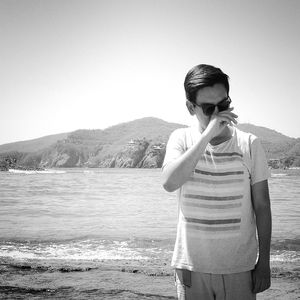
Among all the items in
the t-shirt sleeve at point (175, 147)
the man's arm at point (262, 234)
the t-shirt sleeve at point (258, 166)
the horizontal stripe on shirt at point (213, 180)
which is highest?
the t-shirt sleeve at point (175, 147)

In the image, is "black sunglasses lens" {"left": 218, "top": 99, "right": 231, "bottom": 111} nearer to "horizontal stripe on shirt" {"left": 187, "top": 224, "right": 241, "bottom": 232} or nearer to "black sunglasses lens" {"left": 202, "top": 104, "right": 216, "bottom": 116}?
"black sunglasses lens" {"left": 202, "top": 104, "right": 216, "bottom": 116}

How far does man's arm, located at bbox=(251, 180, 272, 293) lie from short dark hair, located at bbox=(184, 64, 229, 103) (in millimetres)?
754

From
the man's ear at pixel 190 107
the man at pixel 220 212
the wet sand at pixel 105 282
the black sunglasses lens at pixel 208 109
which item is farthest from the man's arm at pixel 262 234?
the wet sand at pixel 105 282

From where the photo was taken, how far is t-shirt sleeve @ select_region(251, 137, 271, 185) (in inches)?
84.4

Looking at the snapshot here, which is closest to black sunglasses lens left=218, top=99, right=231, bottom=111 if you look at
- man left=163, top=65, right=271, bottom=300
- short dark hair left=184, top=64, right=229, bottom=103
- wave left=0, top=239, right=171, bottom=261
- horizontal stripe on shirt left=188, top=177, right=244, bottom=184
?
man left=163, top=65, right=271, bottom=300

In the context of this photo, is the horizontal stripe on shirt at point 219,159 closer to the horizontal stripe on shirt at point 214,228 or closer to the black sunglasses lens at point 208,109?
the black sunglasses lens at point 208,109

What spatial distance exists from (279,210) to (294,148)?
152362mm

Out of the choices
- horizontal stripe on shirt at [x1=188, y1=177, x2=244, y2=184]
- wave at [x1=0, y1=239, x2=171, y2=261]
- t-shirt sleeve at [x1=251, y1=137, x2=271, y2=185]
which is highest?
t-shirt sleeve at [x1=251, y1=137, x2=271, y2=185]

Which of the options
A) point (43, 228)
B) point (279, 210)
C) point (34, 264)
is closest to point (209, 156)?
point (34, 264)

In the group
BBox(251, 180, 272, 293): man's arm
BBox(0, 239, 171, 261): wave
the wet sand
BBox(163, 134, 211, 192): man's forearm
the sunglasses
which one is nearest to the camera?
BBox(163, 134, 211, 192): man's forearm

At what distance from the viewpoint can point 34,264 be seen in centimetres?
740

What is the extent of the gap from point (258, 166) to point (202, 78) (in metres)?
0.71

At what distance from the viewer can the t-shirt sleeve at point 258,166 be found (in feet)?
7.03

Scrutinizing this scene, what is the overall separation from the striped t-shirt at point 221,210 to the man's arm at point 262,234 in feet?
0.13
